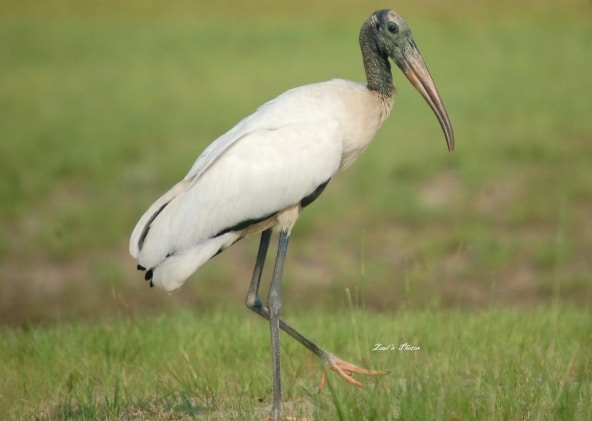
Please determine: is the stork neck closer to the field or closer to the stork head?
the stork head

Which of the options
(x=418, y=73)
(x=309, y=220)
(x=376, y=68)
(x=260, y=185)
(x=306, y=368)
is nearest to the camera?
(x=260, y=185)

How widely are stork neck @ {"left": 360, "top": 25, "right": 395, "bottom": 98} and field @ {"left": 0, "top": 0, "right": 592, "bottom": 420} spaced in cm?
85

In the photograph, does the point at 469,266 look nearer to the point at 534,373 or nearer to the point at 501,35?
the point at 534,373

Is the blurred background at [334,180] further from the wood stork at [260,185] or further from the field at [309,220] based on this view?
the wood stork at [260,185]

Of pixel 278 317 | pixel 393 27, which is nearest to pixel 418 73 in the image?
pixel 393 27

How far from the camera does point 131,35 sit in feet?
67.1

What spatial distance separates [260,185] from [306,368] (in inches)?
44.0

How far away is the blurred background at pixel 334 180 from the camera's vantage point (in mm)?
9312

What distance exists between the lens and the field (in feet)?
15.6

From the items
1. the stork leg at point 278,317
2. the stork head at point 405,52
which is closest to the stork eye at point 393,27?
the stork head at point 405,52

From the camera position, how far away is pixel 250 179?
4.75 m

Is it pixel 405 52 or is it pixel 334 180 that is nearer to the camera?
pixel 405 52

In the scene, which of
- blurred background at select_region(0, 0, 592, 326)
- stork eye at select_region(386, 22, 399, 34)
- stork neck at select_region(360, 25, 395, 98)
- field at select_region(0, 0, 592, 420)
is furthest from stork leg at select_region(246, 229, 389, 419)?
stork eye at select_region(386, 22, 399, 34)

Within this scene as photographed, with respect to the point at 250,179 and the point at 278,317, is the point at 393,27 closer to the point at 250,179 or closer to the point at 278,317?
the point at 250,179
